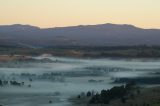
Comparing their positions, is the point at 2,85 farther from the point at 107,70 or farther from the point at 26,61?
the point at 26,61

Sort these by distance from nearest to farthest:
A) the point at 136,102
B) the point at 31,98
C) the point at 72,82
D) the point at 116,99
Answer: the point at 136,102 < the point at 116,99 < the point at 31,98 < the point at 72,82

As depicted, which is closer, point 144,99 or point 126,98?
point 144,99

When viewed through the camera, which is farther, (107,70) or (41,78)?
(107,70)

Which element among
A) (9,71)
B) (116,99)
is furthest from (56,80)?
(116,99)

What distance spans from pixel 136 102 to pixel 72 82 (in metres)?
22.0

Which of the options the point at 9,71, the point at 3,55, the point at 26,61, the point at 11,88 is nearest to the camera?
the point at 11,88

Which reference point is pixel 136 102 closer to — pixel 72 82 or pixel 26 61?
pixel 72 82

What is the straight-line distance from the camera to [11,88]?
157ft

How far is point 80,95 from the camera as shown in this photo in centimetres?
→ 4106

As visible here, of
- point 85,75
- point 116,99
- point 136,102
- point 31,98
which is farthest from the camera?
point 85,75

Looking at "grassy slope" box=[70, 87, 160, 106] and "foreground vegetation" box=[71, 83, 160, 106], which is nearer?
"grassy slope" box=[70, 87, 160, 106]

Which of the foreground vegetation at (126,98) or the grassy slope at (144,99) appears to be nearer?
the grassy slope at (144,99)

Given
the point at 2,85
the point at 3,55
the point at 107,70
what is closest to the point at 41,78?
the point at 2,85

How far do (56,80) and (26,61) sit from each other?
26989mm
